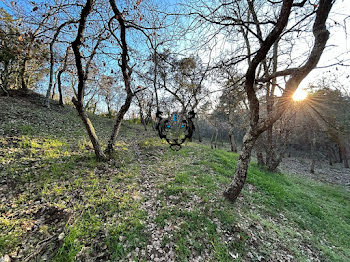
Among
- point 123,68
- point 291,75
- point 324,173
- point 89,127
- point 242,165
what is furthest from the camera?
point 324,173

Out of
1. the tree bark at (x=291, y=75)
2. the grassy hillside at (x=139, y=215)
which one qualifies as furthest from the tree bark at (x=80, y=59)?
the tree bark at (x=291, y=75)

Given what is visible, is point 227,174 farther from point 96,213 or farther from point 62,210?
point 62,210

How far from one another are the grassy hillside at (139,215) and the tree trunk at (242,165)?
0.36m

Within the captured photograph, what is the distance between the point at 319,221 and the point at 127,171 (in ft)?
23.5

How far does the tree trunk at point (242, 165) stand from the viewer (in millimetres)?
3964

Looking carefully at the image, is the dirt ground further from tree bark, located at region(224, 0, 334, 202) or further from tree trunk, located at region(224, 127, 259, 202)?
tree bark, located at region(224, 0, 334, 202)

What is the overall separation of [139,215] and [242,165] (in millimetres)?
3136

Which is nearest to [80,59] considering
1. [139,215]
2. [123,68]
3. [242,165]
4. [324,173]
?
[123,68]

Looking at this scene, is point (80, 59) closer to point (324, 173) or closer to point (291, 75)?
point (291, 75)

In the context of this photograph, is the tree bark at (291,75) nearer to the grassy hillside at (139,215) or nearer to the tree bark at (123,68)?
the grassy hillside at (139,215)

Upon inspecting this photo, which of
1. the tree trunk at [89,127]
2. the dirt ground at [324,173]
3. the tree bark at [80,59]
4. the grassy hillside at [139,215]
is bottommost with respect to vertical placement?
the dirt ground at [324,173]

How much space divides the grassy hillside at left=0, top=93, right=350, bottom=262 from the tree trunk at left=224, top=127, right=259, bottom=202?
355 mm

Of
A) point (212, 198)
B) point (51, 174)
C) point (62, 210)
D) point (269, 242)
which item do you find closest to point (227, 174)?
point (212, 198)

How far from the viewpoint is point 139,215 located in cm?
349
